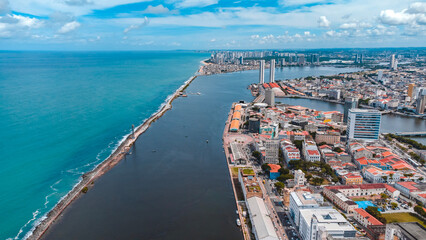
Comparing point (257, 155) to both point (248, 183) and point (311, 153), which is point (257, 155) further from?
point (248, 183)

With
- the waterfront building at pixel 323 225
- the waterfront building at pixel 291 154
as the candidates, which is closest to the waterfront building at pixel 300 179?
the waterfront building at pixel 291 154

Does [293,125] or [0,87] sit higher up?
[0,87]

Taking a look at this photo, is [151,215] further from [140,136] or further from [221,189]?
[140,136]

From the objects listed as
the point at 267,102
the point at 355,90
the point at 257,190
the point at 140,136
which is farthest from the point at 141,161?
the point at 355,90

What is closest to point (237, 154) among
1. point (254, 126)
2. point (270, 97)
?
point (254, 126)

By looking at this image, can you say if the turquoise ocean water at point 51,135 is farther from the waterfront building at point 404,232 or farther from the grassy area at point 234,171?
the waterfront building at point 404,232

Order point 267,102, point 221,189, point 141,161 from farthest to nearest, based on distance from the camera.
Result: point 267,102, point 141,161, point 221,189

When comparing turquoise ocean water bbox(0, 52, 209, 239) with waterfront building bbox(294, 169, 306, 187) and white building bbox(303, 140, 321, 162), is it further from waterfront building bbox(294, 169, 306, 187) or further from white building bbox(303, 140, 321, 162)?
white building bbox(303, 140, 321, 162)
